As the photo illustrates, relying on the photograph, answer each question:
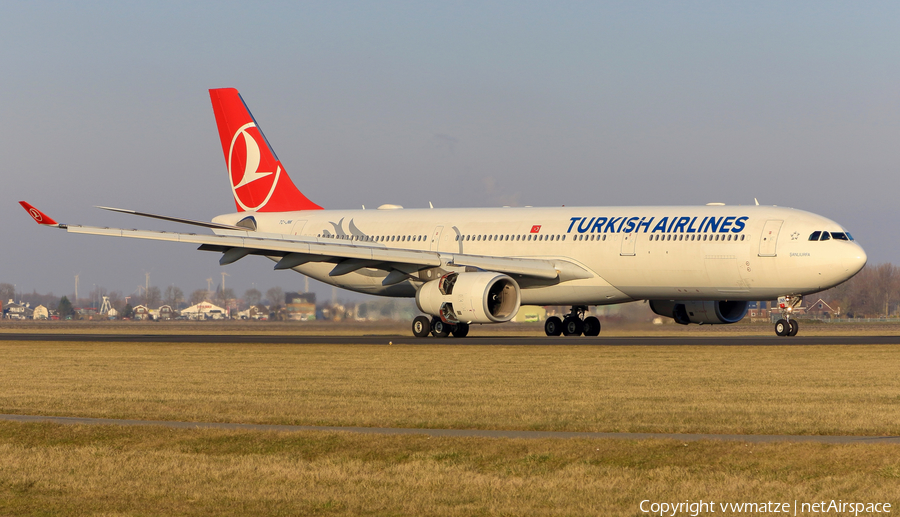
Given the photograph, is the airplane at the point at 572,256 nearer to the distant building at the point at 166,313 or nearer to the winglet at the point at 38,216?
the winglet at the point at 38,216

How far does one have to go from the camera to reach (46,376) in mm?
24422

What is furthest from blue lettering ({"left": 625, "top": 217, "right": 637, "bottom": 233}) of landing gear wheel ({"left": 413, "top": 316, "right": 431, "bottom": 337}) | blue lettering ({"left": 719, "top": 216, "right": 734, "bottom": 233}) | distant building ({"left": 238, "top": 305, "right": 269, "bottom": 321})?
distant building ({"left": 238, "top": 305, "right": 269, "bottom": 321})

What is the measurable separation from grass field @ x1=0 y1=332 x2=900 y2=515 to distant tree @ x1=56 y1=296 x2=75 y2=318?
85308mm

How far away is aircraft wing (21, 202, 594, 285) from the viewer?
126 feet

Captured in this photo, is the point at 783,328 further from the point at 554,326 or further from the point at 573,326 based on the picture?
the point at 554,326

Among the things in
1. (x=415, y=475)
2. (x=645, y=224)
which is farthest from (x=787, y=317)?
(x=415, y=475)

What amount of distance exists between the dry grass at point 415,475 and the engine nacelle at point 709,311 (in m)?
28.8

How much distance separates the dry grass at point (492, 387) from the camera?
15.9 m

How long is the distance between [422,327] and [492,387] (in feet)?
63.9

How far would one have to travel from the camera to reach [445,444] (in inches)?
545

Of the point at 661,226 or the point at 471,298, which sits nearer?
the point at 471,298

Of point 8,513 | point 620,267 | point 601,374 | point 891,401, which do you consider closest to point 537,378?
point 601,374

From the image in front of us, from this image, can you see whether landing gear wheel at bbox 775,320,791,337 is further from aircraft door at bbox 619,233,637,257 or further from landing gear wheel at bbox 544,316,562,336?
landing gear wheel at bbox 544,316,562,336

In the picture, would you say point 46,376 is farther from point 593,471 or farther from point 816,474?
point 816,474
